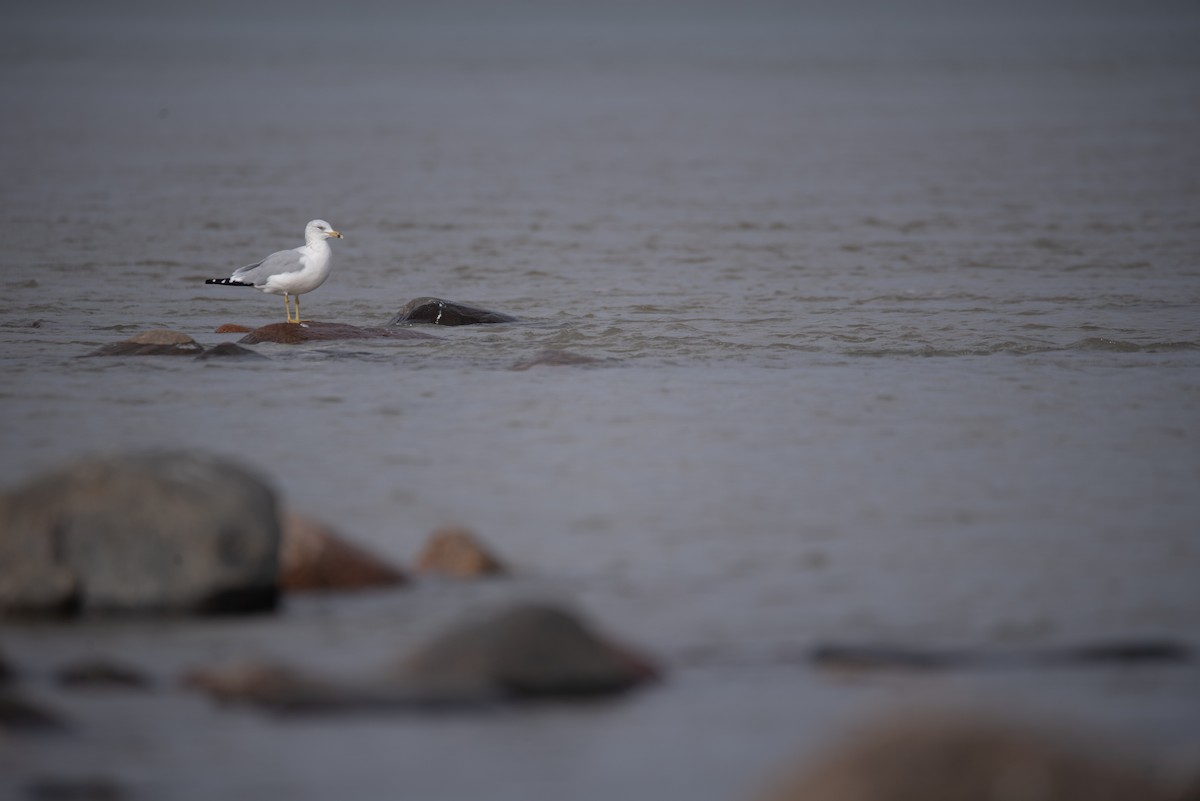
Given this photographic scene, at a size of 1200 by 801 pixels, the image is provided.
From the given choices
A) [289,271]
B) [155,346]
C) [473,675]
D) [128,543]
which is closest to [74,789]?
[473,675]

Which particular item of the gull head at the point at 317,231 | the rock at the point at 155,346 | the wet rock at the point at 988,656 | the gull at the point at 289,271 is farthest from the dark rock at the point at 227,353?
the wet rock at the point at 988,656

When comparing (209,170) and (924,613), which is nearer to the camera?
(924,613)

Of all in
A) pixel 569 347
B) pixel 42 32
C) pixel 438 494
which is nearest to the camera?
pixel 438 494

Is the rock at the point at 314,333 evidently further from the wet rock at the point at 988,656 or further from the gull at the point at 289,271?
the wet rock at the point at 988,656

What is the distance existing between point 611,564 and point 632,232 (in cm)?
1708

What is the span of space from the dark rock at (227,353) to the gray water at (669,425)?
0.25 metres

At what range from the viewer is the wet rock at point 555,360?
1435cm

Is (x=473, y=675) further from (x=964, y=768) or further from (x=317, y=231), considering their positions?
(x=317, y=231)

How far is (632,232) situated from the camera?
2547 centimetres

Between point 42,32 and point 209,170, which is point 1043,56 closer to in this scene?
point 209,170

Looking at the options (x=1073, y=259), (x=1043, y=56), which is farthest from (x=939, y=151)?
(x=1043, y=56)

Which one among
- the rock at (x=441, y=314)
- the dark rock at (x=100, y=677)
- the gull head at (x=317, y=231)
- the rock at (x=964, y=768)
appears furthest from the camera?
the rock at (x=441, y=314)

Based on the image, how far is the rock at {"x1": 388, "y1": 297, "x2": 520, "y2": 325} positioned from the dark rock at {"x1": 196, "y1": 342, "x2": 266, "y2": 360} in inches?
88.8

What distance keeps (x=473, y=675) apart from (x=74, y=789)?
153 cm
